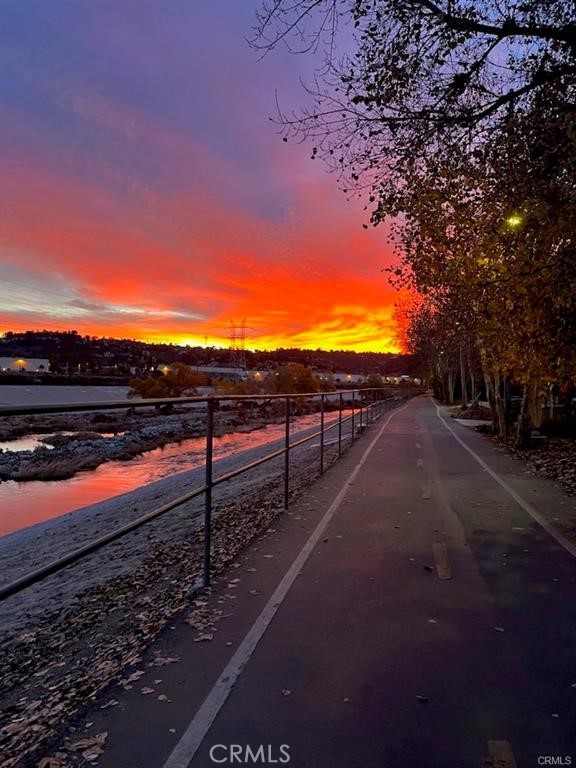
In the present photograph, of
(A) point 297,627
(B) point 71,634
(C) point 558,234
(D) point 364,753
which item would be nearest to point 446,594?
(A) point 297,627

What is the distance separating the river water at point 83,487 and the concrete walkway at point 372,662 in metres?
6.71

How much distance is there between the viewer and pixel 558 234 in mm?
8344

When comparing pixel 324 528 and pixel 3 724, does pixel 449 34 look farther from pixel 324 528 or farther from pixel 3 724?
pixel 3 724

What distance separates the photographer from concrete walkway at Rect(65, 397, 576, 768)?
2822 millimetres

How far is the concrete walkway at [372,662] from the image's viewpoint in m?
2.82

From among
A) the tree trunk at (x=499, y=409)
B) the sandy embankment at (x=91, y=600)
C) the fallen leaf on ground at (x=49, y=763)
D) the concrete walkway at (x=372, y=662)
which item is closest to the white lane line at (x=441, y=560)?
the concrete walkway at (x=372, y=662)

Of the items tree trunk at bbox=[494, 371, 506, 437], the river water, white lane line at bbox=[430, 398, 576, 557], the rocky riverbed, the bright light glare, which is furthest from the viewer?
tree trunk at bbox=[494, 371, 506, 437]

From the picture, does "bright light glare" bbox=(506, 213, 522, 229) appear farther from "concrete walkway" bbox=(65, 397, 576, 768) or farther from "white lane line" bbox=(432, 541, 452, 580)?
"white lane line" bbox=(432, 541, 452, 580)

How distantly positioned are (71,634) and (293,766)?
9.82ft

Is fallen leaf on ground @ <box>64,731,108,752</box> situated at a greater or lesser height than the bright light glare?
lesser

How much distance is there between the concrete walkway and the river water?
22.0ft

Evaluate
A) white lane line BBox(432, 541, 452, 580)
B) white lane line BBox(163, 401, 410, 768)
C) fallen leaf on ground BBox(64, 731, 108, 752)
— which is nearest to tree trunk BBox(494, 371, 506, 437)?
white lane line BBox(432, 541, 452, 580)

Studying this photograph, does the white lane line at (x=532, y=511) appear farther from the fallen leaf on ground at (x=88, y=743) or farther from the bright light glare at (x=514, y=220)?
the fallen leaf on ground at (x=88, y=743)

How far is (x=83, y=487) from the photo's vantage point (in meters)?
21.0
